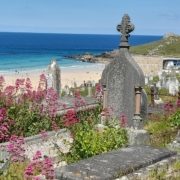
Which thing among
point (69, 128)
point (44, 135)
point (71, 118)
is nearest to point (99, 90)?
point (69, 128)

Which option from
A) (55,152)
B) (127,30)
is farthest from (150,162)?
(127,30)

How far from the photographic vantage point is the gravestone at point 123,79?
37.7ft

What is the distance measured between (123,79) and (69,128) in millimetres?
1651

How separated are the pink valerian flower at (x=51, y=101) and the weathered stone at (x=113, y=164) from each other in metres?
3.59

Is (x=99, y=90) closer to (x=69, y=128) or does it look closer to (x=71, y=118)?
(x=69, y=128)

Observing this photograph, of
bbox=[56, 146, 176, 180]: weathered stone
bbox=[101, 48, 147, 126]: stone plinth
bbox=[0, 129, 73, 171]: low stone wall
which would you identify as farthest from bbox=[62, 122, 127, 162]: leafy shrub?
bbox=[101, 48, 147, 126]: stone plinth

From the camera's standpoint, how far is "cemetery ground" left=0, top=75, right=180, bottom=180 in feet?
30.3

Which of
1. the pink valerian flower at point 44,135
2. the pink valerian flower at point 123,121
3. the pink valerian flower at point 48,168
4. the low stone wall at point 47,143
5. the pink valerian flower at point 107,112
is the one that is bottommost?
the low stone wall at point 47,143

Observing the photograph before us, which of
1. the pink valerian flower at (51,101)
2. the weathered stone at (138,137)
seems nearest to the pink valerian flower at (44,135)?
the pink valerian flower at (51,101)

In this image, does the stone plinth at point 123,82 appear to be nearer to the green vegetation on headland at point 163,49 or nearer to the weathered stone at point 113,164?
the weathered stone at point 113,164

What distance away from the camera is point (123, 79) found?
38.1ft

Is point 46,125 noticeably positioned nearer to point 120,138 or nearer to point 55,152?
point 55,152

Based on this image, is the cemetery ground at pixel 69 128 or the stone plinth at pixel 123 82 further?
the stone plinth at pixel 123 82

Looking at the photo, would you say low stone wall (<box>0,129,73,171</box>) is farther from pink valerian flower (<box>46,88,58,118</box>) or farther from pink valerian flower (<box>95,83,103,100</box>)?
pink valerian flower (<box>95,83,103,100</box>)
